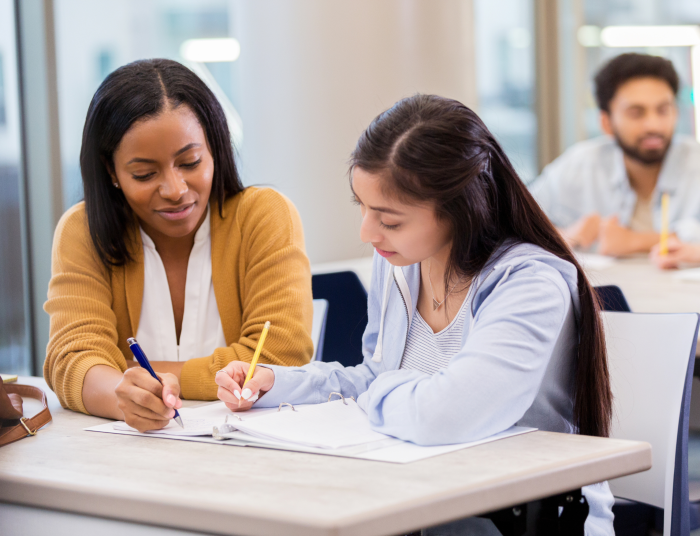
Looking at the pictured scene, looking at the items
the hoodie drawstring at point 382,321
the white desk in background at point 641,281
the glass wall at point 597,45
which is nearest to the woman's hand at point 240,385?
the hoodie drawstring at point 382,321

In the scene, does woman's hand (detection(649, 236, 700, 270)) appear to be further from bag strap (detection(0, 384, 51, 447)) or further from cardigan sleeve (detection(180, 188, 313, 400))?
bag strap (detection(0, 384, 51, 447))

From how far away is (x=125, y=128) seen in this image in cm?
161

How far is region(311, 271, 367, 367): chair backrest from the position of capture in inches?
88.9

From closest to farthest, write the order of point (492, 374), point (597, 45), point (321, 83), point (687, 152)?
point (492, 374) < point (321, 83) < point (687, 152) < point (597, 45)

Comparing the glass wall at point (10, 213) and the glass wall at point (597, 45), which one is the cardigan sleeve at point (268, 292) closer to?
the glass wall at point (10, 213)

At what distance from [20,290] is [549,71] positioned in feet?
12.9

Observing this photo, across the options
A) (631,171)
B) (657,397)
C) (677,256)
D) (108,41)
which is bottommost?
(657,397)

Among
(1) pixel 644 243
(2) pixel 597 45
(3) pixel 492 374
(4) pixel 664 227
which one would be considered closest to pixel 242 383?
(3) pixel 492 374

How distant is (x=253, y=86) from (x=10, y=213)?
1.04 metres

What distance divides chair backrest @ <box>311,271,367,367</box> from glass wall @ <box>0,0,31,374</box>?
4.27 ft

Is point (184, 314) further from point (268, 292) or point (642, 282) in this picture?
point (642, 282)

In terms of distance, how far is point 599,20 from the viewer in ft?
17.6

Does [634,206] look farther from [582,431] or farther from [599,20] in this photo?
[582,431]

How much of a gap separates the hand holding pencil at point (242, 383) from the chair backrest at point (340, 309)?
33.5 inches
